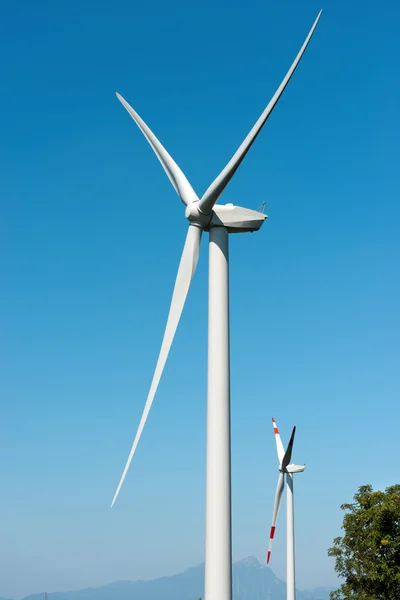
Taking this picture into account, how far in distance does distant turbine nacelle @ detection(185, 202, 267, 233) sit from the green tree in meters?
39.9

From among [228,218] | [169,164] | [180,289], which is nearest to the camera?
[228,218]

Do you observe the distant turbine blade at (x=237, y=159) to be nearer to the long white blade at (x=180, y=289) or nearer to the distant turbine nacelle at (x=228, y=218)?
the distant turbine nacelle at (x=228, y=218)

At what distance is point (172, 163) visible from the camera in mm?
29641

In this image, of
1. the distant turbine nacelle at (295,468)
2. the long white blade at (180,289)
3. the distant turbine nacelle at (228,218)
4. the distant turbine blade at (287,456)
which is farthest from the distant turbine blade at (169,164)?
the distant turbine nacelle at (295,468)

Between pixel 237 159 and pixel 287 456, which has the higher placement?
pixel 237 159

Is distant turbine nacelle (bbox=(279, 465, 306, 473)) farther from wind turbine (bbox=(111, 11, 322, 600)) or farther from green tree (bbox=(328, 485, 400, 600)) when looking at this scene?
wind turbine (bbox=(111, 11, 322, 600))

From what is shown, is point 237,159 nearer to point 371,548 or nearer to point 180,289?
point 180,289

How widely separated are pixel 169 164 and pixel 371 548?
42.9 metres

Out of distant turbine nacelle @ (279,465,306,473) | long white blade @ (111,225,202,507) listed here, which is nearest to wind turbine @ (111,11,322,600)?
long white blade @ (111,225,202,507)

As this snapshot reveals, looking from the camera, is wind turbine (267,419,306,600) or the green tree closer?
wind turbine (267,419,306,600)

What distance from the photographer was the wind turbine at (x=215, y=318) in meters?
22.1

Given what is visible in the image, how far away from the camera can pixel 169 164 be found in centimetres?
2970

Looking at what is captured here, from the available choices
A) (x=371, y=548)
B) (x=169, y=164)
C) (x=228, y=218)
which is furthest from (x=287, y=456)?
(x=228, y=218)

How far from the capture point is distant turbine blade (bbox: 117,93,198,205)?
28375 millimetres
